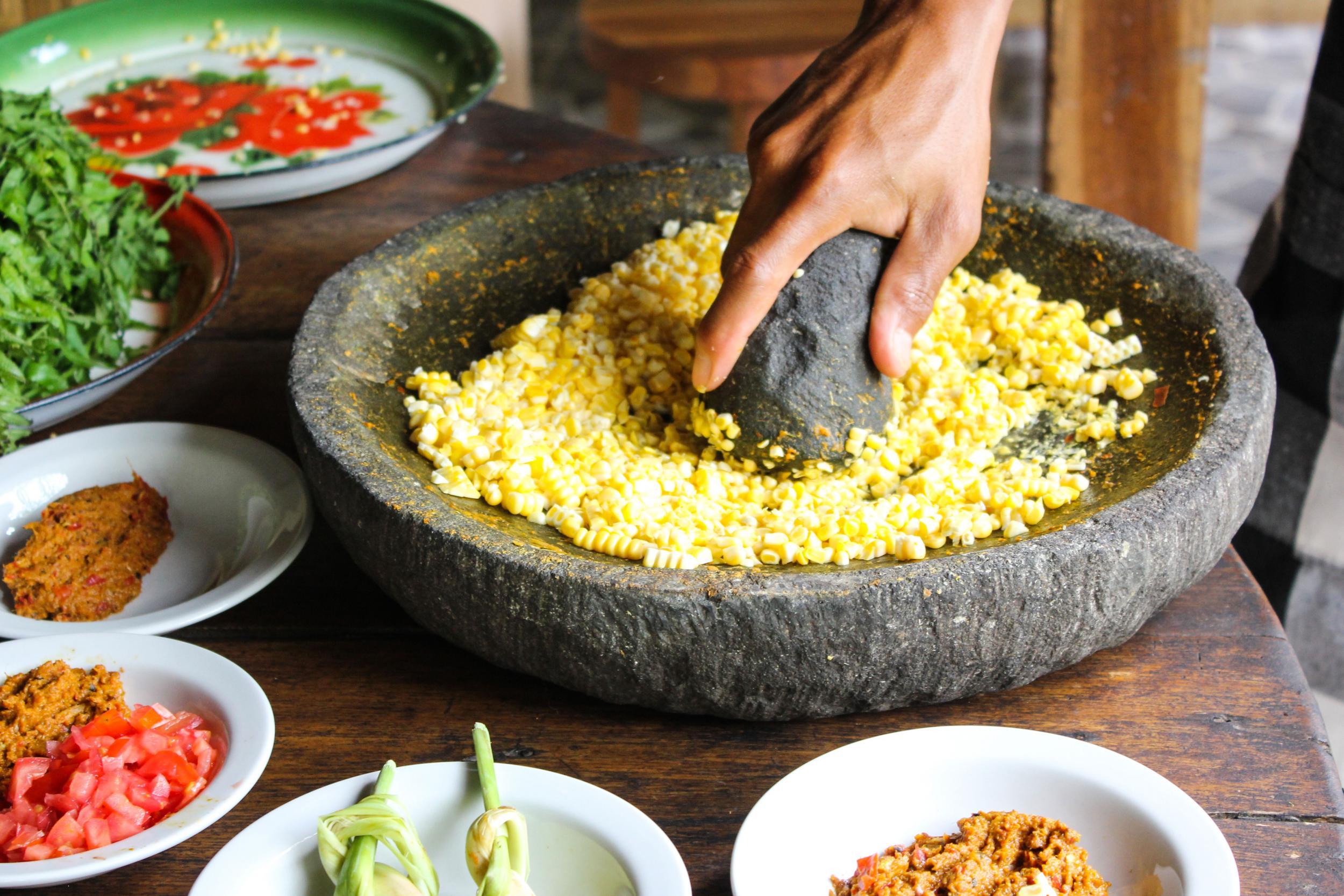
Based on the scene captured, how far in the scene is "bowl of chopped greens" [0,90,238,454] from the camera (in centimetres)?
136

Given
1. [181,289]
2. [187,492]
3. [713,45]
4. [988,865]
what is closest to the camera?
[988,865]

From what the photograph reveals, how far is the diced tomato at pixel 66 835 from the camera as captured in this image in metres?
0.86

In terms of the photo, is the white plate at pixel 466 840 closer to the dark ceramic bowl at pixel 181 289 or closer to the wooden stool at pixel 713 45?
the dark ceramic bowl at pixel 181 289

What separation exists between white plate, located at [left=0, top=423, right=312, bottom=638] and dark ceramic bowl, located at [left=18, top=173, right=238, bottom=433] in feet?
0.17

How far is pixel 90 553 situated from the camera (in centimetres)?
119

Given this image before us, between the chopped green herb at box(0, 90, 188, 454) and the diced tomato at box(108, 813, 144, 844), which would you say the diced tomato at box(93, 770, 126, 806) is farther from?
the chopped green herb at box(0, 90, 188, 454)

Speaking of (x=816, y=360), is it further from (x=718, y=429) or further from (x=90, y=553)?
(x=90, y=553)

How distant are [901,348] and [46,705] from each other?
800 mm

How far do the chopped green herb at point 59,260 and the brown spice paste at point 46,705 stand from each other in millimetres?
411

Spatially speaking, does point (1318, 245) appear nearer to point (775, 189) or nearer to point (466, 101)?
point (775, 189)

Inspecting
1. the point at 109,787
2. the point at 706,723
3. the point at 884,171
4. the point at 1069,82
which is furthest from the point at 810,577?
the point at 1069,82

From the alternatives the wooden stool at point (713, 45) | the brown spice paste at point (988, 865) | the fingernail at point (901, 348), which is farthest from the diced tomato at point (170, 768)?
the wooden stool at point (713, 45)

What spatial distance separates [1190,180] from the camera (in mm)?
2654

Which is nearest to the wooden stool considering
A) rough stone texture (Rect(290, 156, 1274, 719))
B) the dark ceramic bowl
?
the dark ceramic bowl
